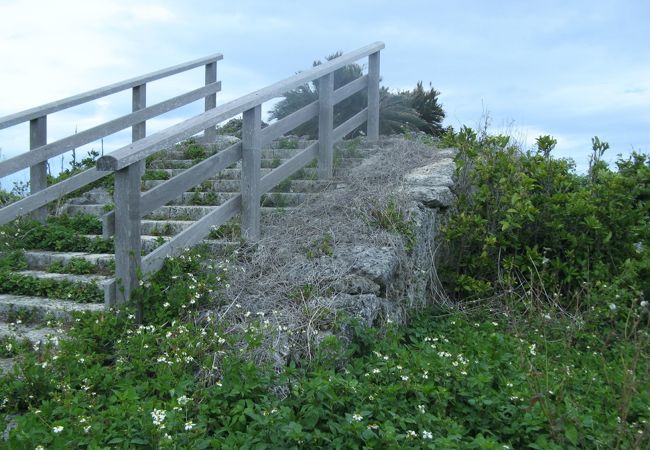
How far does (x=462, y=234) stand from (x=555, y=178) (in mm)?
1302

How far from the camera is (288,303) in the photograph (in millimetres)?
4949

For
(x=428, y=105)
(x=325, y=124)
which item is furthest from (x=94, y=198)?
(x=428, y=105)

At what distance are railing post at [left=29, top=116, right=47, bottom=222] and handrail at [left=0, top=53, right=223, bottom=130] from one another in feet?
0.35

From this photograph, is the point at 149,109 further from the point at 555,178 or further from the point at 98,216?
the point at 555,178

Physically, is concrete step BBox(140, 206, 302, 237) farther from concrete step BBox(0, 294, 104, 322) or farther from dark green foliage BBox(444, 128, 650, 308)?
dark green foliage BBox(444, 128, 650, 308)

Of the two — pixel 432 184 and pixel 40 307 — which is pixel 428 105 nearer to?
pixel 432 184

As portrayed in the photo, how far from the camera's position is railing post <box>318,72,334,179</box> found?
7539mm

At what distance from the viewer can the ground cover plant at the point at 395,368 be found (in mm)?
3303

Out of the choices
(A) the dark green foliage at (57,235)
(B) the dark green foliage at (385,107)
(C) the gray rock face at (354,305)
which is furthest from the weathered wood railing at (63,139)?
(B) the dark green foliage at (385,107)

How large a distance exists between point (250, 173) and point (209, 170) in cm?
46

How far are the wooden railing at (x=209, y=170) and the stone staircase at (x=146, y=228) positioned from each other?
0.62ft

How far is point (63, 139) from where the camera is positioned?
7.44 m

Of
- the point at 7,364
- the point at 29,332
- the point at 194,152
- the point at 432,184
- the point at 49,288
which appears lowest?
the point at 7,364

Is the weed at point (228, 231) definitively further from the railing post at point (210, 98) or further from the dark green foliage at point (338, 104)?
the dark green foliage at point (338, 104)
